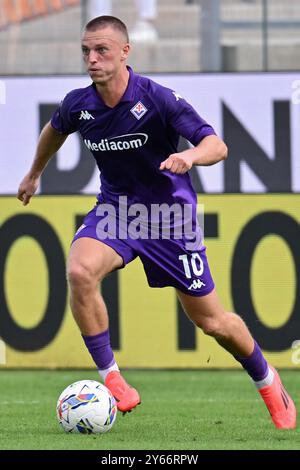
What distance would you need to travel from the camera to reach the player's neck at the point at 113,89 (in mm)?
6777

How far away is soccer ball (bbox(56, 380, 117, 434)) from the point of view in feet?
21.4

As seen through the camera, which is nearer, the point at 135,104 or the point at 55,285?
the point at 135,104

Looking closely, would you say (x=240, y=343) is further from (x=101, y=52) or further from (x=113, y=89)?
(x=101, y=52)

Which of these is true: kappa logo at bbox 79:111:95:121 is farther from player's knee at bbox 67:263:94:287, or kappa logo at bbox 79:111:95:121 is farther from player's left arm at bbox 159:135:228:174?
player's knee at bbox 67:263:94:287

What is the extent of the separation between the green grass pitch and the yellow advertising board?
0.16 metres

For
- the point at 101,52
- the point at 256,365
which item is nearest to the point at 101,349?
the point at 256,365

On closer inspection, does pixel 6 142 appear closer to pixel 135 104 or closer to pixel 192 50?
pixel 192 50

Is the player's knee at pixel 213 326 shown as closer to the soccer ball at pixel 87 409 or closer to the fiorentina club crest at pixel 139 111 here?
the soccer ball at pixel 87 409

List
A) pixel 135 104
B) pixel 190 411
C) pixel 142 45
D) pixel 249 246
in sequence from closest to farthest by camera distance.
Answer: pixel 135 104
pixel 190 411
pixel 249 246
pixel 142 45

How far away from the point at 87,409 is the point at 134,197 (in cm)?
124

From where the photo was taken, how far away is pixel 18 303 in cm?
1041

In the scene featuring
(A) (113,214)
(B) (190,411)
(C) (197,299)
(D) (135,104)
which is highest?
(D) (135,104)

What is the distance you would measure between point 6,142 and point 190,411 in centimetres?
361

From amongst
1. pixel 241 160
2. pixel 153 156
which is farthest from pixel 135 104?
pixel 241 160
